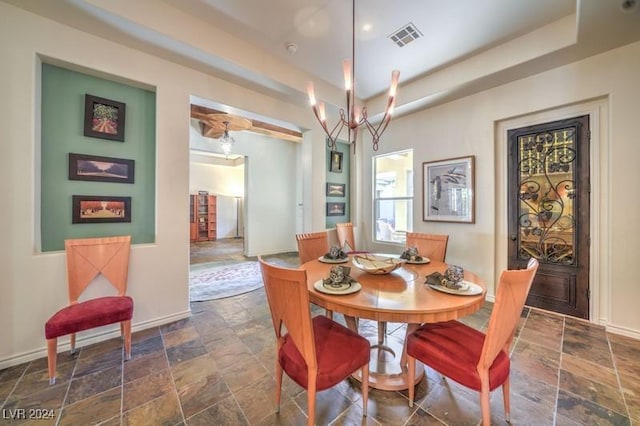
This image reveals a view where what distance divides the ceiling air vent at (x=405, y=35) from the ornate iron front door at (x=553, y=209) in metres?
1.81

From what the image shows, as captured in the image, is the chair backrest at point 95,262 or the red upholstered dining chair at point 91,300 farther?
the chair backrest at point 95,262

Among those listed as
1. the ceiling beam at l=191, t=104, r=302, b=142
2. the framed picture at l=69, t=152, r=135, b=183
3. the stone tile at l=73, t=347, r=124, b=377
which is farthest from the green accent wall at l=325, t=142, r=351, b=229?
the stone tile at l=73, t=347, r=124, b=377

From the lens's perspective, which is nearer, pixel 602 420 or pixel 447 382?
pixel 602 420

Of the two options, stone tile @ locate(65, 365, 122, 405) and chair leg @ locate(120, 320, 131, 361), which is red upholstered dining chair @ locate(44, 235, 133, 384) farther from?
stone tile @ locate(65, 365, 122, 405)

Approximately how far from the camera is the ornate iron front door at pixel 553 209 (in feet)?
8.98

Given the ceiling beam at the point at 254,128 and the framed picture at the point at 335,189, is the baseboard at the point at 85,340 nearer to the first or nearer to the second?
the framed picture at the point at 335,189

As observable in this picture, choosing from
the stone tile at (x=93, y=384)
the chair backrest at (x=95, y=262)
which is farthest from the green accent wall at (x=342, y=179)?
the stone tile at (x=93, y=384)

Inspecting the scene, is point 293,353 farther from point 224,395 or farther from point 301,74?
point 301,74

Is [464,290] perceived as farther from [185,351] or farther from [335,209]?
[335,209]

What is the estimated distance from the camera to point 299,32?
2.66m

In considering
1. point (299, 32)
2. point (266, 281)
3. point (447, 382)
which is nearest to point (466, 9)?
point (299, 32)

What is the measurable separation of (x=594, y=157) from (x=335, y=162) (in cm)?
349

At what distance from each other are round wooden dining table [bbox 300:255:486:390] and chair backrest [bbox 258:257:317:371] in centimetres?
20

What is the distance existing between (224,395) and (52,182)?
2500mm
